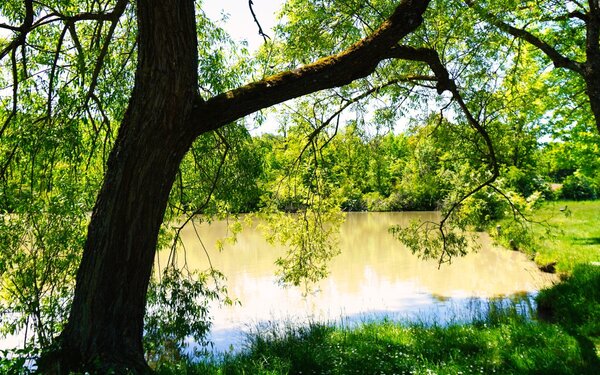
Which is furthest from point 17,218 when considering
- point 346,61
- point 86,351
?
point 346,61

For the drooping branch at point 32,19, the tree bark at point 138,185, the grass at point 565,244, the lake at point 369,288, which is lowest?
the lake at point 369,288

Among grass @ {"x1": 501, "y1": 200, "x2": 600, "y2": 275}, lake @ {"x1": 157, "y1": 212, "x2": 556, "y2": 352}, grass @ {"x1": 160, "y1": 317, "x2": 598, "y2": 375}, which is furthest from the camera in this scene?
grass @ {"x1": 501, "y1": 200, "x2": 600, "y2": 275}

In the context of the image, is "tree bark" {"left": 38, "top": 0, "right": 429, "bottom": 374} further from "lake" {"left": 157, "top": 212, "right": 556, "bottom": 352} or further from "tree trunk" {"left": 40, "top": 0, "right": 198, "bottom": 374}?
"lake" {"left": 157, "top": 212, "right": 556, "bottom": 352}

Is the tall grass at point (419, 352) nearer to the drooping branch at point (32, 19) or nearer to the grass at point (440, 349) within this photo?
the grass at point (440, 349)

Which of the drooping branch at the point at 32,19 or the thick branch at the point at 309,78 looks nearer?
the thick branch at the point at 309,78

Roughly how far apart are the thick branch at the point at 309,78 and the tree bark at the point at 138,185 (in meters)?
0.01

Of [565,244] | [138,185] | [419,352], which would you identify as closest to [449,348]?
[419,352]

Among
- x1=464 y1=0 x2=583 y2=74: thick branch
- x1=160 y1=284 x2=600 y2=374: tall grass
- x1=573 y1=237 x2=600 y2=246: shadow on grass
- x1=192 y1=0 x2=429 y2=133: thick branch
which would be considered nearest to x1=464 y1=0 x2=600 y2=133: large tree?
x1=464 y1=0 x2=583 y2=74: thick branch

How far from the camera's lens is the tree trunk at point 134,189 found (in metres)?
3.38

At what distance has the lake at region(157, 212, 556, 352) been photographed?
8.88 meters

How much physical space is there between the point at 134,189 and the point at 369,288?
9176 mm

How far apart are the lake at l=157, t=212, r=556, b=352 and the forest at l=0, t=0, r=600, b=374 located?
1.22 metres

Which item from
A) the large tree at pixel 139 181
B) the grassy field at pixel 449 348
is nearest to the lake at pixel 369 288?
the grassy field at pixel 449 348

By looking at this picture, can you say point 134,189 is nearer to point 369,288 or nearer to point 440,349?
point 440,349
